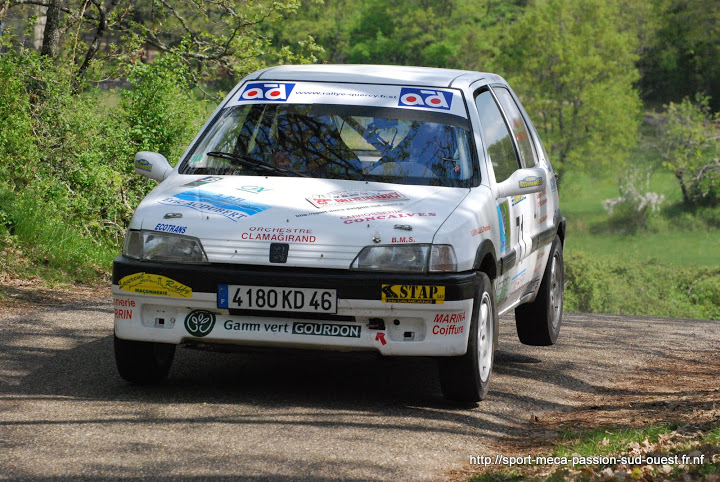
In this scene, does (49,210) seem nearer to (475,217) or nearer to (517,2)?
(475,217)

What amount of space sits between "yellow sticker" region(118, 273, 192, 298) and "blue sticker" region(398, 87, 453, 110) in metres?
1.98

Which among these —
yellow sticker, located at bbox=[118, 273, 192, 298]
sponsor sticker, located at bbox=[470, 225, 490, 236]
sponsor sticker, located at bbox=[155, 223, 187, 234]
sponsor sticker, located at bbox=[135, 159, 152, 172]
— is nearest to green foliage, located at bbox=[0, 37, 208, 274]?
sponsor sticker, located at bbox=[135, 159, 152, 172]

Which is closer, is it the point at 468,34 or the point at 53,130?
the point at 53,130

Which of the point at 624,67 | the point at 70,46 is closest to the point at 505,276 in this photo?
the point at 70,46

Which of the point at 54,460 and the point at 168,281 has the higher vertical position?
the point at 168,281

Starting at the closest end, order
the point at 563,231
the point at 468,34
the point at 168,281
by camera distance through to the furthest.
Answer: the point at 168,281
the point at 563,231
the point at 468,34

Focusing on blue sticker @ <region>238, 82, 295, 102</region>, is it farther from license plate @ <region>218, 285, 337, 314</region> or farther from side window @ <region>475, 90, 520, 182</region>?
license plate @ <region>218, 285, 337, 314</region>

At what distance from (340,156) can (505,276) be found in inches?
49.9

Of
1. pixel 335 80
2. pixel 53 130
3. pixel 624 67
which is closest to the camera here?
pixel 335 80

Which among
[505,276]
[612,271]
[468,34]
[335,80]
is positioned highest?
[468,34]

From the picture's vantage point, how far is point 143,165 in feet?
23.1

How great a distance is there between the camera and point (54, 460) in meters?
4.72

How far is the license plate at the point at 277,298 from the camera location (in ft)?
18.7

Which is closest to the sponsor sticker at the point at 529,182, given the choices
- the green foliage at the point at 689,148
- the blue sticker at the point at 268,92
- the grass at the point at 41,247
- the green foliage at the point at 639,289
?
the blue sticker at the point at 268,92
